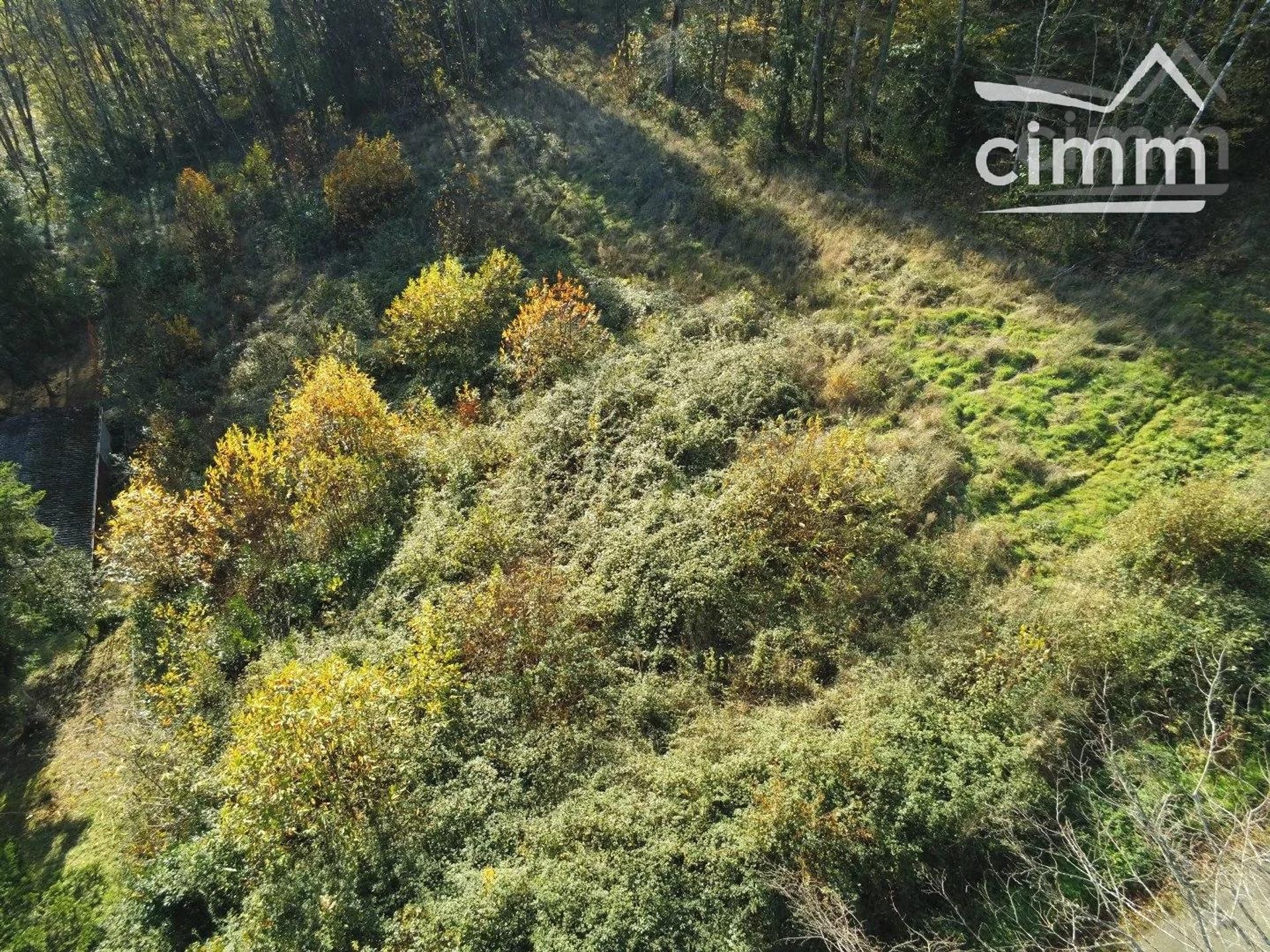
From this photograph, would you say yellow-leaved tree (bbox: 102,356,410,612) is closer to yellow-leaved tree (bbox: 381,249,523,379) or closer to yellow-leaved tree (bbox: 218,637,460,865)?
yellow-leaved tree (bbox: 381,249,523,379)

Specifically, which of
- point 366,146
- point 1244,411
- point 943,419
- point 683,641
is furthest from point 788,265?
point 366,146

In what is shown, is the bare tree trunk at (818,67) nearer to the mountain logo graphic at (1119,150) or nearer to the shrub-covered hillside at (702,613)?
the shrub-covered hillside at (702,613)

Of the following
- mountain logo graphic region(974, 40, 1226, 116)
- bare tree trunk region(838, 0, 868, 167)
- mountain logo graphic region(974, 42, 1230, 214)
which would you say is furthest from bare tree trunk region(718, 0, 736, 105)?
mountain logo graphic region(974, 42, 1230, 214)

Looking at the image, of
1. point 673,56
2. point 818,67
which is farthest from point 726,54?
point 818,67

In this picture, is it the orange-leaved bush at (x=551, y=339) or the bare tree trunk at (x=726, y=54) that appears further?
the bare tree trunk at (x=726, y=54)

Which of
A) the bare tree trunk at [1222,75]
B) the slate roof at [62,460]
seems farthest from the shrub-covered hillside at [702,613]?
the slate roof at [62,460]

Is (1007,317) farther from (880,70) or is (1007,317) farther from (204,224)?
(204,224)
